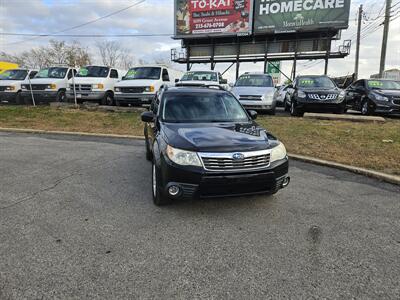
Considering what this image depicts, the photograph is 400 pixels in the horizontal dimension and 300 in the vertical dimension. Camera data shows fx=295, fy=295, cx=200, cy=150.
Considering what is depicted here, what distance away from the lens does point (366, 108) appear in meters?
12.4

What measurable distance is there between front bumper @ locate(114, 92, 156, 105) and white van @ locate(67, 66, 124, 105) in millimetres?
1406

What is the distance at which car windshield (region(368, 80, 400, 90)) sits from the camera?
12291mm

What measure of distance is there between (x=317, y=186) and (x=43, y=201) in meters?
4.13

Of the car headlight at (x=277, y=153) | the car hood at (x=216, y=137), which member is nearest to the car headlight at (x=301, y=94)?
the car hood at (x=216, y=137)

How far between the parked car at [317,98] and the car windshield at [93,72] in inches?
360

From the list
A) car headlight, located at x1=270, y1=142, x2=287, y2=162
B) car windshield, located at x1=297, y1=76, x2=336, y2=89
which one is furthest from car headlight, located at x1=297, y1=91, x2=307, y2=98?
car headlight, located at x1=270, y1=142, x2=287, y2=162

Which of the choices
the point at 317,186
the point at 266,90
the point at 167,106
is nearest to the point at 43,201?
the point at 167,106

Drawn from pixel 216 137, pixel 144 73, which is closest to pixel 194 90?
pixel 216 137

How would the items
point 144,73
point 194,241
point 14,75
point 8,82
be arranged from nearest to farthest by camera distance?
1. point 194,241
2. point 144,73
3. point 8,82
4. point 14,75

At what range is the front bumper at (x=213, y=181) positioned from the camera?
335 centimetres

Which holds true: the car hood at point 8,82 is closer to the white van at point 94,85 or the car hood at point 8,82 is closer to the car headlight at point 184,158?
the white van at point 94,85

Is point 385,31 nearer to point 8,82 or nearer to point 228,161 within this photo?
point 228,161

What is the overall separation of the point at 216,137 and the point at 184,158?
54cm

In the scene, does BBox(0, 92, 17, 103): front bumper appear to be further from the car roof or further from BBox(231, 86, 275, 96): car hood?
the car roof
